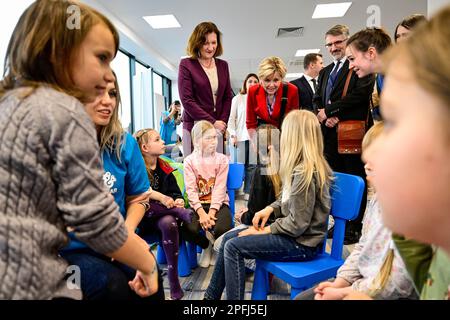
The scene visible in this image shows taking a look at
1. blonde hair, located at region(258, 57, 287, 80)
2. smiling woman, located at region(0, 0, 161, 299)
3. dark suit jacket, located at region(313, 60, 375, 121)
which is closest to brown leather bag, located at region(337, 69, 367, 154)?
dark suit jacket, located at region(313, 60, 375, 121)

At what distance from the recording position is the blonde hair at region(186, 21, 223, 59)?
2207 mm

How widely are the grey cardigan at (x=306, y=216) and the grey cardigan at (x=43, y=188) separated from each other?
0.90 m

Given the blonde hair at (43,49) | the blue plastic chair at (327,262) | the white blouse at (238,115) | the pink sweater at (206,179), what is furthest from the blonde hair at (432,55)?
the white blouse at (238,115)

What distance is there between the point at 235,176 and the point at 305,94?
1202 mm

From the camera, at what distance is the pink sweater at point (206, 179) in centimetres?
213

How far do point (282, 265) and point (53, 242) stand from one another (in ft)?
3.12

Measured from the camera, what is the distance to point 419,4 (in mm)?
4617

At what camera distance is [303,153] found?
4.77 ft

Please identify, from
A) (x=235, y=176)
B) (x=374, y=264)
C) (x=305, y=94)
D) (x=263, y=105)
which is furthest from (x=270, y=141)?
(x=374, y=264)

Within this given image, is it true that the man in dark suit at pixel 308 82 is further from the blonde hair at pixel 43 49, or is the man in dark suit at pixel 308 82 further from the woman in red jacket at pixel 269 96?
the blonde hair at pixel 43 49

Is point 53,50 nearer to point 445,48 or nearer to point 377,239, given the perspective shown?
point 445,48

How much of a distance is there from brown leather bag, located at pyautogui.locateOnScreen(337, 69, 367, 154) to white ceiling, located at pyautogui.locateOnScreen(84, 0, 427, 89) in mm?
2873

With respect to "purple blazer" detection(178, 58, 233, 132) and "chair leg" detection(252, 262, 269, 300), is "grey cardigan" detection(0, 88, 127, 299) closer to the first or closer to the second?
"chair leg" detection(252, 262, 269, 300)
